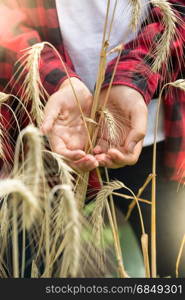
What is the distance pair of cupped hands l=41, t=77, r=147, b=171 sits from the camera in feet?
2.58

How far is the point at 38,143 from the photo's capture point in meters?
0.48

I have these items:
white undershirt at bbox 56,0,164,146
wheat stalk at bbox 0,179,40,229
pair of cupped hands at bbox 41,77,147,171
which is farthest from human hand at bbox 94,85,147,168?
wheat stalk at bbox 0,179,40,229

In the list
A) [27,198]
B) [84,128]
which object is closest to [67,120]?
[84,128]

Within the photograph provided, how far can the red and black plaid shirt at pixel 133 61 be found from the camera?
91cm

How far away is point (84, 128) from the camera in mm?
863

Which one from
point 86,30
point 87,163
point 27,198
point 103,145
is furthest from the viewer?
point 86,30

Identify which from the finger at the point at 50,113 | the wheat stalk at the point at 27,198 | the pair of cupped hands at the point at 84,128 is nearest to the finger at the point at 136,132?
the pair of cupped hands at the point at 84,128

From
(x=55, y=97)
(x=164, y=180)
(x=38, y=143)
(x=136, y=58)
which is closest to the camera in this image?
(x=38, y=143)

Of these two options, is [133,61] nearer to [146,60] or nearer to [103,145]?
[146,60]

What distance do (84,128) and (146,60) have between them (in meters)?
0.16

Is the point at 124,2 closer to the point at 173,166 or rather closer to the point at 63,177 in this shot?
the point at 173,166

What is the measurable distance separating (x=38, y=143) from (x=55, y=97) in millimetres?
351

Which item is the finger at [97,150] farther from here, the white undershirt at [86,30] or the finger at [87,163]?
the white undershirt at [86,30]

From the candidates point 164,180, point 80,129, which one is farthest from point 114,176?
point 80,129
